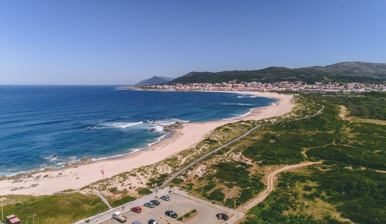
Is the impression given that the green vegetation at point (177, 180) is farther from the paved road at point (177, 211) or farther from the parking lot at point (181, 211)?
the parking lot at point (181, 211)

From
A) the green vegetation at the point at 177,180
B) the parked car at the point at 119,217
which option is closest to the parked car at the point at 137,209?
the parked car at the point at 119,217

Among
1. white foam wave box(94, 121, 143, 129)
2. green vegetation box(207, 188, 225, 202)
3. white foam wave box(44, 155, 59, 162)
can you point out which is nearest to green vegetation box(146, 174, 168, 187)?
green vegetation box(207, 188, 225, 202)

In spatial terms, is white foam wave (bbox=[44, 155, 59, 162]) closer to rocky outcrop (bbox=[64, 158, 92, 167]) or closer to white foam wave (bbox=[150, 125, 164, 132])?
rocky outcrop (bbox=[64, 158, 92, 167])

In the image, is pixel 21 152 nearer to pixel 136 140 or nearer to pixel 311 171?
pixel 136 140

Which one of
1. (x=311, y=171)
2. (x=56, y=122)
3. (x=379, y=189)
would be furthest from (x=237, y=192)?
(x=56, y=122)

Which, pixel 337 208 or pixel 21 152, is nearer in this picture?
pixel 337 208
